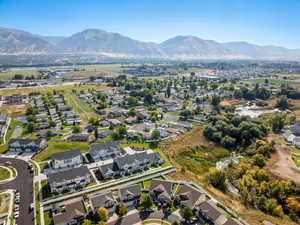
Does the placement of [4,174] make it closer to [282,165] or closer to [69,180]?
[69,180]

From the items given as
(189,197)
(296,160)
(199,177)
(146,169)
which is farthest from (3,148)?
(296,160)

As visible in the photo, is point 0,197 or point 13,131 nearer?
point 0,197

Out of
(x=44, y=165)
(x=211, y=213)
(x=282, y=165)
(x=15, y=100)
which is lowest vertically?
(x=282, y=165)

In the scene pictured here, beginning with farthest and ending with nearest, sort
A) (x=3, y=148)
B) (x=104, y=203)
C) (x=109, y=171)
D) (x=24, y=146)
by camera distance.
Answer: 1. (x=3, y=148)
2. (x=24, y=146)
3. (x=109, y=171)
4. (x=104, y=203)

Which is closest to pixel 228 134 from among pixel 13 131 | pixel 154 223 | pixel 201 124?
pixel 201 124

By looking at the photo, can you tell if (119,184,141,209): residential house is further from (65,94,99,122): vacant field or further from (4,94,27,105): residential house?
(4,94,27,105): residential house

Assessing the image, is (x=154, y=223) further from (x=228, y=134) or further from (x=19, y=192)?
(x=228, y=134)

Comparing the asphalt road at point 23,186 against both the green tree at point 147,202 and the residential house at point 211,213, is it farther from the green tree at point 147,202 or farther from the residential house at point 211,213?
the residential house at point 211,213
